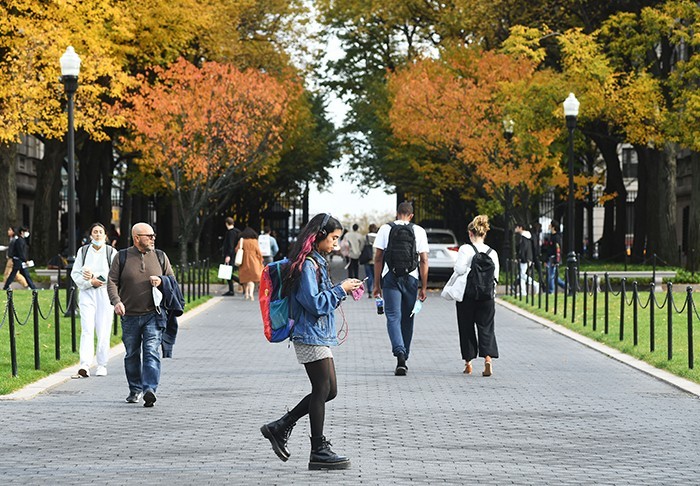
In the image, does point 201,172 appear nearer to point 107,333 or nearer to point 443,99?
point 443,99

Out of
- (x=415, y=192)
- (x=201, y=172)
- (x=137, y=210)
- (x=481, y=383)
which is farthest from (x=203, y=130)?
(x=481, y=383)

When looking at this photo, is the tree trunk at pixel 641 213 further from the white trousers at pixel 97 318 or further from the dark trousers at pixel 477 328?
the white trousers at pixel 97 318

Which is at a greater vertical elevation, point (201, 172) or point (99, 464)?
point (201, 172)

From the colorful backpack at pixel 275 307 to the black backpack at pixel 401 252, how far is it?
650 cm

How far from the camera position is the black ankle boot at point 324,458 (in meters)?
8.68

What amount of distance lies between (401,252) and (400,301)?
22.4 inches

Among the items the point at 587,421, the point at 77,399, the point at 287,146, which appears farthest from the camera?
the point at 287,146

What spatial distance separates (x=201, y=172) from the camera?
140 ft

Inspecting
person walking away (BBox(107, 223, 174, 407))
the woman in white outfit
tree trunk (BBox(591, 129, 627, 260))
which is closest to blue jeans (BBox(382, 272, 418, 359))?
the woman in white outfit

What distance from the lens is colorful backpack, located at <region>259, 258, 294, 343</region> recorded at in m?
8.75

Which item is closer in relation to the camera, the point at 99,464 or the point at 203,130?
the point at 99,464

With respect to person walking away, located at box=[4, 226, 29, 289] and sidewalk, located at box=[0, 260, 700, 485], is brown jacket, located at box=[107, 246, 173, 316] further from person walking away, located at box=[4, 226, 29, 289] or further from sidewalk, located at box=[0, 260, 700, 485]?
person walking away, located at box=[4, 226, 29, 289]

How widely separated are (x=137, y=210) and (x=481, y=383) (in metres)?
42.0

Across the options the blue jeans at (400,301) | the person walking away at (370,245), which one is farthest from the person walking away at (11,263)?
the blue jeans at (400,301)
